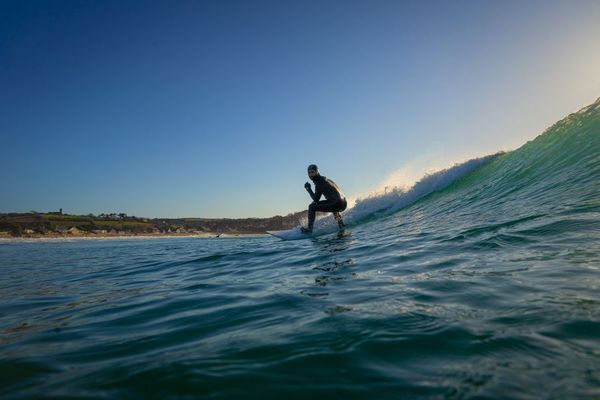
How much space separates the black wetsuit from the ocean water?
5831mm

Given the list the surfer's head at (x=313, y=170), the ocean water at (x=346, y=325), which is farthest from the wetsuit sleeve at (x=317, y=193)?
the ocean water at (x=346, y=325)

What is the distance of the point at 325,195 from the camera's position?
1285 cm

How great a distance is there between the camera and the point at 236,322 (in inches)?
128

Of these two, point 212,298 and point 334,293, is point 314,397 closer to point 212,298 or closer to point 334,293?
point 334,293

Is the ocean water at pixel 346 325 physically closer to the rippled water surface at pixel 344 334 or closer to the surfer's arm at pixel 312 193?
the rippled water surface at pixel 344 334

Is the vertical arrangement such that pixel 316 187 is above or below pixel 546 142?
below

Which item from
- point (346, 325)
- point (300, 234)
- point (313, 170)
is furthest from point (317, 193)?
point (346, 325)

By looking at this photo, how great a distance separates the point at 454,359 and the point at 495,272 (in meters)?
2.25

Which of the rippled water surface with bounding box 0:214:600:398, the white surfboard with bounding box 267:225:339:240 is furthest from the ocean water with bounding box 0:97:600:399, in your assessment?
the white surfboard with bounding box 267:225:339:240

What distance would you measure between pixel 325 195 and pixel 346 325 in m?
10.1

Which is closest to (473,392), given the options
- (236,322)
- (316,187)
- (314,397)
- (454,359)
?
(454,359)

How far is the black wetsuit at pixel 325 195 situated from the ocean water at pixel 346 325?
19.1 feet

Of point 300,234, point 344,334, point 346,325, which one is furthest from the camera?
point 300,234

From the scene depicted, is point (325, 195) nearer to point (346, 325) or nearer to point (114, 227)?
point (346, 325)
